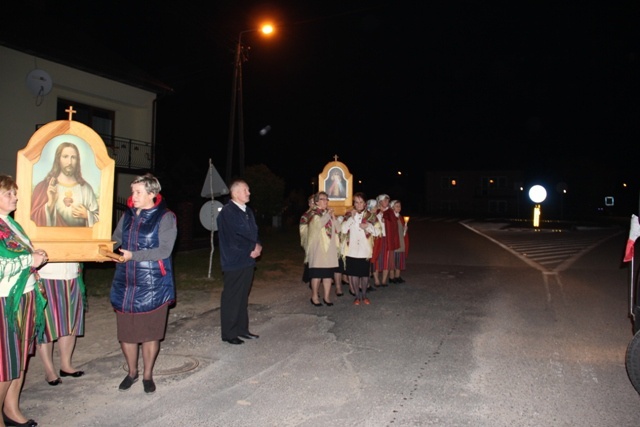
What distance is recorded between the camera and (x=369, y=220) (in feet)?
31.2

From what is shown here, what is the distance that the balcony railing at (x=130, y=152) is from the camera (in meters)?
19.9

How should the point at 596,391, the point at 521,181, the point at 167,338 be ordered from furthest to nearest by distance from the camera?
the point at 521,181 → the point at 167,338 → the point at 596,391

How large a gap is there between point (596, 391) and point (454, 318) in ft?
10.5

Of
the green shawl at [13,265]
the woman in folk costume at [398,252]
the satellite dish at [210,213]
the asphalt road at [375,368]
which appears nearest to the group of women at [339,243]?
the asphalt road at [375,368]

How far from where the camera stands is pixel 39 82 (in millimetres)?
16188

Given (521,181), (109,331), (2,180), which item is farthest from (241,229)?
(521,181)

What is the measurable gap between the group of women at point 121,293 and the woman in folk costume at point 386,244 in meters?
6.40

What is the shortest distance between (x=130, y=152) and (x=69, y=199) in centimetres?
1632

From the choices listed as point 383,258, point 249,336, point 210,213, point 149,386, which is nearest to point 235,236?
point 249,336

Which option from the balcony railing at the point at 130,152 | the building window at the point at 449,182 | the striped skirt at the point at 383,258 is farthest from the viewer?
the building window at the point at 449,182

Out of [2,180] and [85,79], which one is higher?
[85,79]

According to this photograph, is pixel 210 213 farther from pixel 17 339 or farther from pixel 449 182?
pixel 449 182

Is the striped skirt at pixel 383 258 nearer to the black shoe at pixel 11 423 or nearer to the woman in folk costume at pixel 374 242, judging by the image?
the woman in folk costume at pixel 374 242

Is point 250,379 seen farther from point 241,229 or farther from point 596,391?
point 596,391
